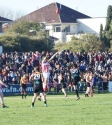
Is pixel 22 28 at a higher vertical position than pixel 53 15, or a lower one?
lower

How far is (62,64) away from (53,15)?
50.7 m

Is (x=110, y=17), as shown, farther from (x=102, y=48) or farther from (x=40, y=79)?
(x=40, y=79)

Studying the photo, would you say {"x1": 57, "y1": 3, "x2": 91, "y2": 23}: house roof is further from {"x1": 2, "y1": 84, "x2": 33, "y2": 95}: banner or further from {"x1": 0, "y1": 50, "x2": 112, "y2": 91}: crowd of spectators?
{"x1": 2, "y1": 84, "x2": 33, "y2": 95}: banner

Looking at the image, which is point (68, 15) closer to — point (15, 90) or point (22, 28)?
point (22, 28)

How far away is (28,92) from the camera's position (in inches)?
1742

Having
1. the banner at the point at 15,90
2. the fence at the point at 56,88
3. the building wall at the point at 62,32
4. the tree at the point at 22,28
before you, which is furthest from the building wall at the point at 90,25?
the banner at the point at 15,90

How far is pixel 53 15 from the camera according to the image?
99.9 metres

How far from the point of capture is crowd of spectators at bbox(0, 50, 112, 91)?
45000mm

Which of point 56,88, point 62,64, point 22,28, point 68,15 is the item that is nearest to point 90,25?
point 68,15

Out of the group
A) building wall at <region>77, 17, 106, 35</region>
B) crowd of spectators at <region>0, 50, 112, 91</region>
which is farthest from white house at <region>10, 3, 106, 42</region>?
crowd of spectators at <region>0, 50, 112, 91</region>

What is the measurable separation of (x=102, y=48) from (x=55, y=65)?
98.0 ft

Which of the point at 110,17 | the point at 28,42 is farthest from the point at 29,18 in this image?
the point at 28,42

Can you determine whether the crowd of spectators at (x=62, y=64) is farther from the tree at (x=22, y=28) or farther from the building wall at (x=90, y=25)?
the building wall at (x=90, y=25)

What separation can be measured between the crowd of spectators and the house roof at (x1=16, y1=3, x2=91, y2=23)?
1815 inches
